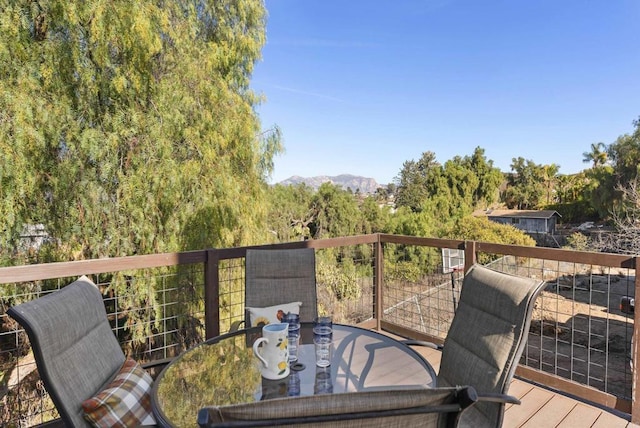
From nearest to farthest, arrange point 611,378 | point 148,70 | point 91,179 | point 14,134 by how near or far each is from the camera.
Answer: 1. point 14,134
2. point 91,179
3. point 148,70
4. point 611,378

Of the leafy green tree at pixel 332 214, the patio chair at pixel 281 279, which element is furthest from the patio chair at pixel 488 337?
the leafy green tree at pixel 332 214

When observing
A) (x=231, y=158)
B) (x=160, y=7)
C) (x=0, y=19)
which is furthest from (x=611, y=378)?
(x=0, y=19)

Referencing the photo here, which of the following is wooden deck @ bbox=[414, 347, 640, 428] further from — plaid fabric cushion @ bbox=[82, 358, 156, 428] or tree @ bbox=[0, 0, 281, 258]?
tree @ bbox=[0, 0, 281, 258]

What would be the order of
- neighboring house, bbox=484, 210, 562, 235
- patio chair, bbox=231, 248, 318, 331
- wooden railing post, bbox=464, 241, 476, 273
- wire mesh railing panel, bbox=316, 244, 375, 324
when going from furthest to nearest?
1. neighboring house, bbox=484, 210, 562, 235
2. wire mesh railing panel, bbox=316, 244, 375, 324
3. wooden railing post, bbox=464, 241, 476, 273
4. patio chair, bbox=231, 248, 318, 331

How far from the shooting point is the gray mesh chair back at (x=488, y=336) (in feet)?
4.82

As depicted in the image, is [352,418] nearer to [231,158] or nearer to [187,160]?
[187,160]

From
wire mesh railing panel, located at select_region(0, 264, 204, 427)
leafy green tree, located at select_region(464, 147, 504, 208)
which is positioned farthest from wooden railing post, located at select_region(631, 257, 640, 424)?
leafy green tree, located at select_region(464, 147, 504, 208)

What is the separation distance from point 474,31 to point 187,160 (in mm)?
12487

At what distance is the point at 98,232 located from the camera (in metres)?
4.55

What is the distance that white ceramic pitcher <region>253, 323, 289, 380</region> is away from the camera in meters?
1.43

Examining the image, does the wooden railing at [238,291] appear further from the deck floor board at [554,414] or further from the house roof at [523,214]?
the house roof at [523,214]

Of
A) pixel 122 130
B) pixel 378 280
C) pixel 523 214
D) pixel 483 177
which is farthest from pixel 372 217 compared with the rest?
pixel 523 214

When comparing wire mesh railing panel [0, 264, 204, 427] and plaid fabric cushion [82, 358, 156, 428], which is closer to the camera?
plaid fabric cushion [82, 358, 156, 428]

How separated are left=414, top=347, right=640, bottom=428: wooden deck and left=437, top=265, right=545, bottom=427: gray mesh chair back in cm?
86
